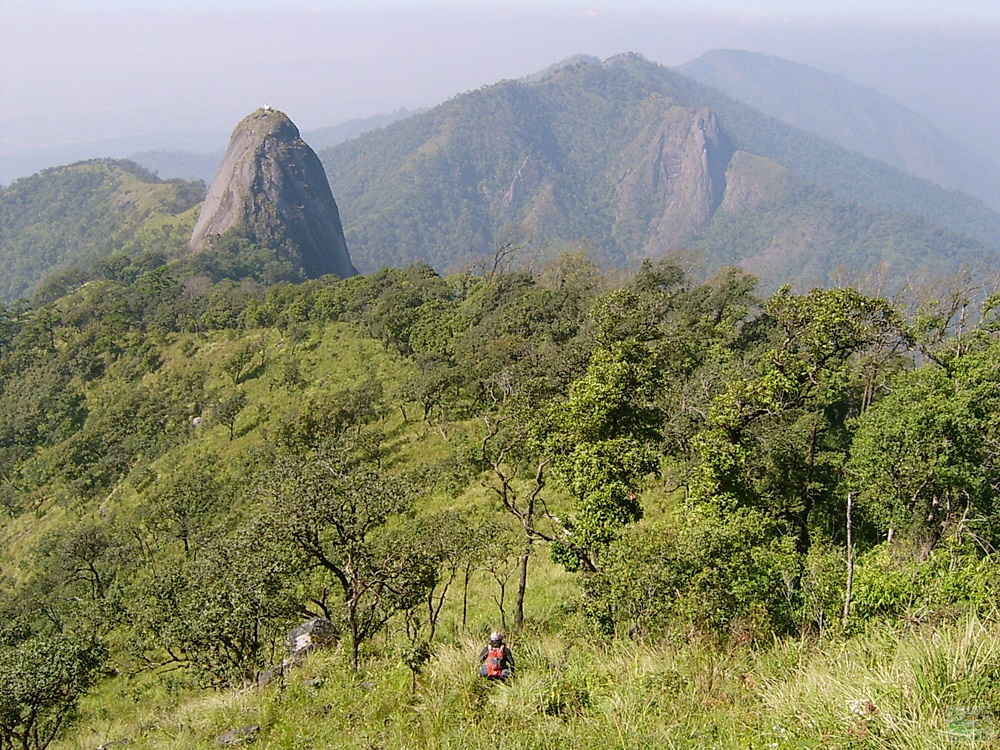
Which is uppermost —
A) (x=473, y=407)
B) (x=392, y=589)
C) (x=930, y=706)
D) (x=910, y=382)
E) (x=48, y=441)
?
(x=930, y=706)

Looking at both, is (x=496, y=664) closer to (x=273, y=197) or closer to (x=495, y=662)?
(x=495, y=662)

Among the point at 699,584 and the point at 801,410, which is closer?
the point at 699,584

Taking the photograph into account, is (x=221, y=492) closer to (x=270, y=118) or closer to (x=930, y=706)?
(x=930, y=706)

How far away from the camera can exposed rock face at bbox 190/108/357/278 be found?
11175 cm

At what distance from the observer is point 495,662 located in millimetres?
7801

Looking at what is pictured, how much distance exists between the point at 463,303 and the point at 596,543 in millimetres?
44916

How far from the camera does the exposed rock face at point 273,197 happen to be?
11175 centimetres

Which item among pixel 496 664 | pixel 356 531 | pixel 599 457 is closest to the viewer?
pixel 496 664

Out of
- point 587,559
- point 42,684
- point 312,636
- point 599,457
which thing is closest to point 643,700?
point 587,559

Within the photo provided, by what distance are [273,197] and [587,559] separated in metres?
118

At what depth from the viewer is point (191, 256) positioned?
323ft

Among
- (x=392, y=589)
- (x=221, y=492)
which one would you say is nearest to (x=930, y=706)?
(x=392, y=589)

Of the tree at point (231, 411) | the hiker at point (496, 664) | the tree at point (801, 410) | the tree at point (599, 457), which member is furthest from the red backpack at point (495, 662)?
the tree at point (231, 411)

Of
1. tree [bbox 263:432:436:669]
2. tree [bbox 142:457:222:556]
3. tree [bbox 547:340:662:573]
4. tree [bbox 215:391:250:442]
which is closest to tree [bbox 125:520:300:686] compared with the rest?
tree [bbox 263:432:436:669]
